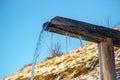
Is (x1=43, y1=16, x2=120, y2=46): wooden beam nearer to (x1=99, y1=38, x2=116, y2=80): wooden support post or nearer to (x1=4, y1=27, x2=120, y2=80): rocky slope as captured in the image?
(x1=99, y1=38, x2=116, y2=80): wooden support post

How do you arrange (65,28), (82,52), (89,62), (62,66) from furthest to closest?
(82,52) < (62,66) < (89,62) < (65,28)

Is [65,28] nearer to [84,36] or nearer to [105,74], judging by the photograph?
[84,36]

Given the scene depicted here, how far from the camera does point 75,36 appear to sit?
7527 millimetres

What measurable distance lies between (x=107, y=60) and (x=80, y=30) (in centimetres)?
104

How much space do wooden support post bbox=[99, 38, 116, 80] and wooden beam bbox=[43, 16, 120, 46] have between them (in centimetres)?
Result: 18

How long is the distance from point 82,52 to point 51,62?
6.53 feet

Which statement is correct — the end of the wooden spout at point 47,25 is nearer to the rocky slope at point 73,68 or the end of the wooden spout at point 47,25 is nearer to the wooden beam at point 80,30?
the wooden beam at point 80,30

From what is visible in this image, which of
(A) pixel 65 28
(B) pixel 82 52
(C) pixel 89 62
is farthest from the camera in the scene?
(B) pixel 82 52

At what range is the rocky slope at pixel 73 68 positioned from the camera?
1204 cm

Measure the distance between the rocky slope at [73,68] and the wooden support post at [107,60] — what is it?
11.1 feet

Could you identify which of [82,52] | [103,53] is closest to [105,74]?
[103,53]

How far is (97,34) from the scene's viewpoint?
297 inches

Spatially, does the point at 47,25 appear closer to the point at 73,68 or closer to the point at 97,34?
the point at 97,34

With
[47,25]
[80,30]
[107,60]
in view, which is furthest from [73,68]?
[47,25]
